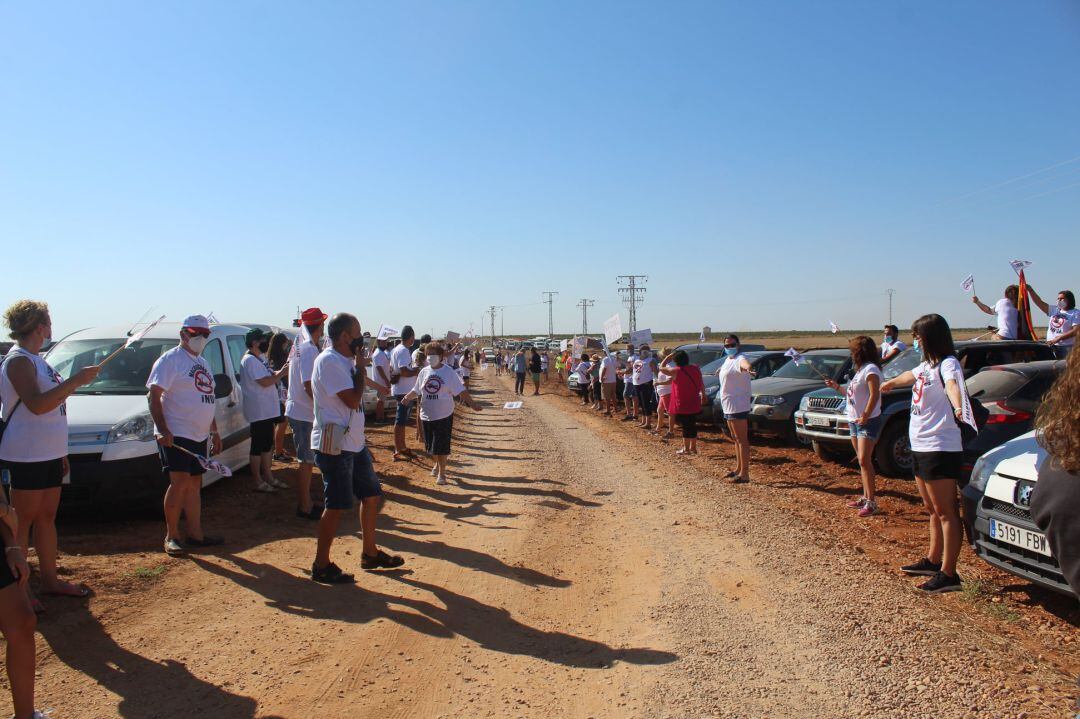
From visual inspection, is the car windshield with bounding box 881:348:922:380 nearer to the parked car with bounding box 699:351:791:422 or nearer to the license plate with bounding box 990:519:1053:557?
the parked car with bounding box 699:351:791:422

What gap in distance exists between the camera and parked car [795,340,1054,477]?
8.88 m

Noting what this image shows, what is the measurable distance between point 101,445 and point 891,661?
6.38m

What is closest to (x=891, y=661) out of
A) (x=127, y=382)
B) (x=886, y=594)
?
(x=886, y=594)

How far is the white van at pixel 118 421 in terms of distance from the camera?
6051 millimetres

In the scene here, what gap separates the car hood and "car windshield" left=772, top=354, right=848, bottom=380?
281mm

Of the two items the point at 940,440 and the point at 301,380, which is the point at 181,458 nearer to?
the point at 301,380

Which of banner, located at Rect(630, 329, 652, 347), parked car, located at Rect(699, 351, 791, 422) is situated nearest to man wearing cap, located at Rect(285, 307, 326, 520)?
parked car, located at Rect(699, 351, 791, 422)

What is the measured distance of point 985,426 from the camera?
7.06 meters

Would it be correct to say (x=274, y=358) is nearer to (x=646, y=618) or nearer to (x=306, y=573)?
(x=306, y=573)

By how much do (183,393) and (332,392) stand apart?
1.52m

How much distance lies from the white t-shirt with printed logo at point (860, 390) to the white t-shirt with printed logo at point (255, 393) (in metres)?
6.52

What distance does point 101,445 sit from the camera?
608 centimetres

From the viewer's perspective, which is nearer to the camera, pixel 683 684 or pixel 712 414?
pixel 683 684

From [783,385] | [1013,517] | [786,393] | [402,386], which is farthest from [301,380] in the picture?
[783,385]
